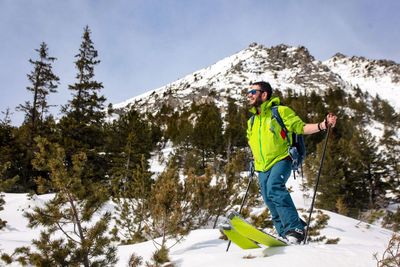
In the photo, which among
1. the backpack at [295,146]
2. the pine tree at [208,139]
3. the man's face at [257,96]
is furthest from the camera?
the pine tree at [208,139]

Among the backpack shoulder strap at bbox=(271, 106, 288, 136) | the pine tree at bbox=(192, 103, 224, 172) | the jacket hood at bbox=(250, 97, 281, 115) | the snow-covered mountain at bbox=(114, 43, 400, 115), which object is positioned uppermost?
the snow-covered mountain at bbox=(114, 43, 400, 115)

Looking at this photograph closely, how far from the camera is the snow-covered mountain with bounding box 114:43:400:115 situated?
7462 cm

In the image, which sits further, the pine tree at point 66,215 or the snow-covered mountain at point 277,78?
the snow-covered mountain at point 277,78

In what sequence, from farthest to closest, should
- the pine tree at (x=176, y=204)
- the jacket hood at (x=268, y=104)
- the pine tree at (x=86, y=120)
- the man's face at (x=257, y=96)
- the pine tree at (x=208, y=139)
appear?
the pine tree at (x=208, y=139) → the pine tree at (x=86, y=120) → the pine tree at (x=176, y=204) → the man's face at (x=257, y=96) → the jacket hood at (x=268, y=104)

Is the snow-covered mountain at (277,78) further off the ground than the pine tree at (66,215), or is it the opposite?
the snow-covered mountain at (277,78)

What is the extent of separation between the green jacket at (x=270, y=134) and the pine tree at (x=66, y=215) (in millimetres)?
2578

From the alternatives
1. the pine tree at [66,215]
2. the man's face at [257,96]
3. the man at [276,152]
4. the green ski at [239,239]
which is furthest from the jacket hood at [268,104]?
the pine tree at [66,215]

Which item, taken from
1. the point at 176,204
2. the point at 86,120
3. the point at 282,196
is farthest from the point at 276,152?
the point at 86,120

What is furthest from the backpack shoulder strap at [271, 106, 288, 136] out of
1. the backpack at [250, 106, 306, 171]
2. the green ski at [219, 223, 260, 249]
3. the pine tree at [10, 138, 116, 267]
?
the pine tree at [10, 138, 116, 267]

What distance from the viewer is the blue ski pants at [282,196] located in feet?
11.0

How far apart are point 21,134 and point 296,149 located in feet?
85.9

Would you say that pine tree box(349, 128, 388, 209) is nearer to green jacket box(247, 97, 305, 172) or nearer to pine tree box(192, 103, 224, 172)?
pine tree box(192, 103, 224, 172)

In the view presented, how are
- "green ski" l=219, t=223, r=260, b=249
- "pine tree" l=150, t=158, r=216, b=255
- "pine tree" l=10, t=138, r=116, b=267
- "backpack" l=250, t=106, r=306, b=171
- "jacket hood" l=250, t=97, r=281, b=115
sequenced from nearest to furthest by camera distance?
1. "green ski" l=219, t=223, r=260, b=249
2. "backpack" l=250, t=106, r=306, b=171
3. "jacket hood" l=250, t=97, r=281, b=115
4. "pine tree" l=10, t=138, r=116, b=267
5. "pine tree" l=150, t=158, r=216, b=255

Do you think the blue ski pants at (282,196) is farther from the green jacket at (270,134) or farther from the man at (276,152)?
the green jacket at (270,134)
